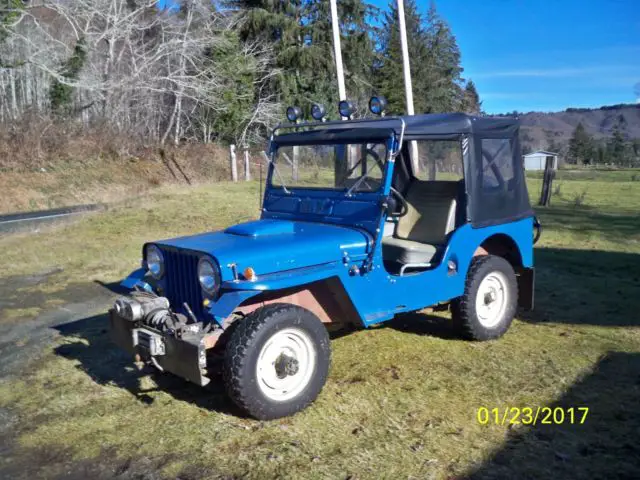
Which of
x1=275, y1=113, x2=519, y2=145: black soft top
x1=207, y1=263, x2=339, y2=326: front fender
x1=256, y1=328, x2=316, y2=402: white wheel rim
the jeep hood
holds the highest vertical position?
x1=275, y1=113, x2=519, y2=145: black soft top

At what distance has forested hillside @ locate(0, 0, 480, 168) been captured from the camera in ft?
71.3

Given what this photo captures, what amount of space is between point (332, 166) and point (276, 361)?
215 cm

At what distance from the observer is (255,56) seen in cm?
2902

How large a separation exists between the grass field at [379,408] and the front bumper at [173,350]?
0.43 metres

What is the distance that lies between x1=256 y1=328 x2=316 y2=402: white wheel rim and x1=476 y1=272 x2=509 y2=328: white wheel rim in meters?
2.02

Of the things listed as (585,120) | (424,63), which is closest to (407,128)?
(424,63)

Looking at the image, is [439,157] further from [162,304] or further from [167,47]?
[167,47]

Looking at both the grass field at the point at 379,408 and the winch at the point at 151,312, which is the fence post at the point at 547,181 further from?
the winch at the point at 151,312

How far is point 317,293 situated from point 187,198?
1145cm

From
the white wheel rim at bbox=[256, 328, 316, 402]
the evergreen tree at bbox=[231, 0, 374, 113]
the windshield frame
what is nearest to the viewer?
the white wheel rim at bbox=[256, 328, 316, 402]

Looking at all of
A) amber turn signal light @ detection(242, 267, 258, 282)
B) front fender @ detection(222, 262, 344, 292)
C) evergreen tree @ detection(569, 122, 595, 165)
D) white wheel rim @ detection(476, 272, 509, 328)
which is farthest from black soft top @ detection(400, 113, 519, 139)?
evergreen tree @ detection(569, 122, 595, 165)

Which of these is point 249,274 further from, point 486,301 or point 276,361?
point 486,301

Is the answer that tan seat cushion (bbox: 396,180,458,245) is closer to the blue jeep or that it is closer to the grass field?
the blue jeep

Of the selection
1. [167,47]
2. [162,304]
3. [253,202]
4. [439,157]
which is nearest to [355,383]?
[162,304]
